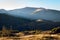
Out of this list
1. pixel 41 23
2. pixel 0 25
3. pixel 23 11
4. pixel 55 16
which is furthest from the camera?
pixel 23 11

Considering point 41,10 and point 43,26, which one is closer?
point 43,26

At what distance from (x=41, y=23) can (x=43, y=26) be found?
6.66ft

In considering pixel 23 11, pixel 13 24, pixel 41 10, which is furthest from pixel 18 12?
pixel 13 24

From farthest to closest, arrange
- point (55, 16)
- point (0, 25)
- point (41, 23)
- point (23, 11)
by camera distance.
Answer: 1. point (23, 11)
2. point (55, 16)
3. point (41, 23)
4. point (0, 25)

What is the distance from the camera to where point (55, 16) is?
7212 cm

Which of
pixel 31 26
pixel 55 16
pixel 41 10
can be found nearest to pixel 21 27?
pixel 31 26

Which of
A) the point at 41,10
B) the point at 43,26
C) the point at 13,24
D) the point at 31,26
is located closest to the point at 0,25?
the point at 13,24

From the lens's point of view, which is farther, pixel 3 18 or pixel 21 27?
pixel 3 18

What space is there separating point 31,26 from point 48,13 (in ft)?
76.4

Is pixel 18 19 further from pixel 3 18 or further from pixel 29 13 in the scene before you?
pixel 29 13

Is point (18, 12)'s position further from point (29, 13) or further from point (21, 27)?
point (21, 27)

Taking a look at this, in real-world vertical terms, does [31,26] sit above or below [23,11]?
below

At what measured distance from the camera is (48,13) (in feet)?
249

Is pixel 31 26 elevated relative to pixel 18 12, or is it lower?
lower
